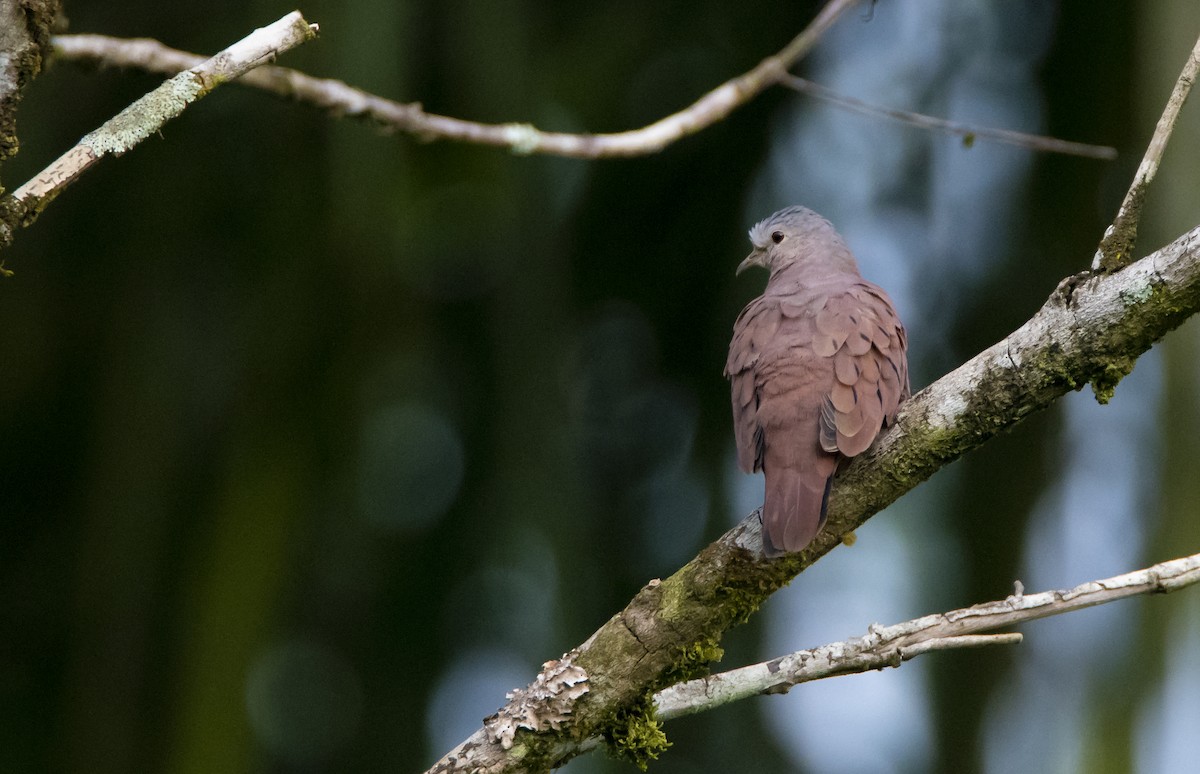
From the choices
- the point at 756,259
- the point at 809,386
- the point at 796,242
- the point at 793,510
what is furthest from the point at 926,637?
the point at 756,259

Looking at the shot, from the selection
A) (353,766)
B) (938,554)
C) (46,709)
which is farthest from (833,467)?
(46,709)

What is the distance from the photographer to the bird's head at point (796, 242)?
15.1 feet

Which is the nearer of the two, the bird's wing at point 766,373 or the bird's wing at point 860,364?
the bird's wing at point 860,364

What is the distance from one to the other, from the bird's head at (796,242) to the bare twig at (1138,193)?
1.96 metres

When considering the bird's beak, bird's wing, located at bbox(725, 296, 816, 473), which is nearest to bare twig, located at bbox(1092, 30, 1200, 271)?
bird's wing, located at bbox(725, 296, 816, 473)

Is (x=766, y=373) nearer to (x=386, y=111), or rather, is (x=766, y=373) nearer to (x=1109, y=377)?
(x=1109, y=377)

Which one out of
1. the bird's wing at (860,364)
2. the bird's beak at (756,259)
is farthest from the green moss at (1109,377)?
the bird's beak at (756,259)

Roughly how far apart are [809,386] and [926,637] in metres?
0.99

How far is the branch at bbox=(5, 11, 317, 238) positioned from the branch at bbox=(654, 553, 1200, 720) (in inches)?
66.4

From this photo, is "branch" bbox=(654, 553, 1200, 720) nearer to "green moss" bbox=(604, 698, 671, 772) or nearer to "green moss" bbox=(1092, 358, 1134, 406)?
"green moss" bbox=(604, 698, 671, 772)

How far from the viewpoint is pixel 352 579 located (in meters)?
6.80

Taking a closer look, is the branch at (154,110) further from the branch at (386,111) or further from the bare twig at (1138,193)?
the bare twig at (1138,193)

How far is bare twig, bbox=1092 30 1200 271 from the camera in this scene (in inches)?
98.7

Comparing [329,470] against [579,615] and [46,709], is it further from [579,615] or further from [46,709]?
[46,709]
